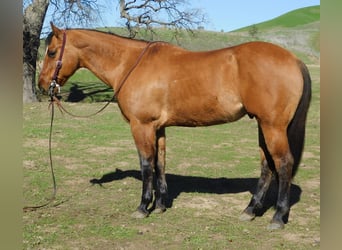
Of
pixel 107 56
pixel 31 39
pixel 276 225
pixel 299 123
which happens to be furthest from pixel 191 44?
pixel 276 225

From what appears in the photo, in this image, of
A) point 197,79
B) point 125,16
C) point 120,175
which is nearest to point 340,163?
point 197,79

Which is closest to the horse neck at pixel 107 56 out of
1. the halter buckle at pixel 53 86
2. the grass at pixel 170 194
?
the halter buckle at pixel 53 86

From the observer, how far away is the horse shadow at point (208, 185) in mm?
5508

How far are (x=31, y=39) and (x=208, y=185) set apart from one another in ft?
38.9

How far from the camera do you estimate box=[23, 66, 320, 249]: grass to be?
4.09 meters

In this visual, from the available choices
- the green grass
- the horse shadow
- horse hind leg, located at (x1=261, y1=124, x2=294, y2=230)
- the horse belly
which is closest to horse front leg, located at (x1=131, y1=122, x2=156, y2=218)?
the horse belly

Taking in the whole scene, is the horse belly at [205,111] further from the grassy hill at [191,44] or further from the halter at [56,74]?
the grassy hill at [191,44]

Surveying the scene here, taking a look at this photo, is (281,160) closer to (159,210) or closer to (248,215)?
(248,215)

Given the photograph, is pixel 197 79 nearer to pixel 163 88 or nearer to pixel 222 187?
pixel 163 88

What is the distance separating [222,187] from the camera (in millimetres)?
5953

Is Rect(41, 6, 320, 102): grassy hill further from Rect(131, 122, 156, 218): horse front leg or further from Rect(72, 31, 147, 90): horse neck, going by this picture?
Rect(131, 122, 156, 218): horse front leg

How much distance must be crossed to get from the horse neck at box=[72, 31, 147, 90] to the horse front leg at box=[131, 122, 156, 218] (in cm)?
66

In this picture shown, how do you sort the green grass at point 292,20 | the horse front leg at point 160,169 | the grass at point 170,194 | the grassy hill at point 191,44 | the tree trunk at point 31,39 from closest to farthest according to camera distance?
the grass at point 170,194 < the horse front leg at point 160,169 < the tree trunk at point 31,39 < the grassy hill at point 191,44 < the green grass at point 292,20

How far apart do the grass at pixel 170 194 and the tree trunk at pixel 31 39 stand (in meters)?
6.15
